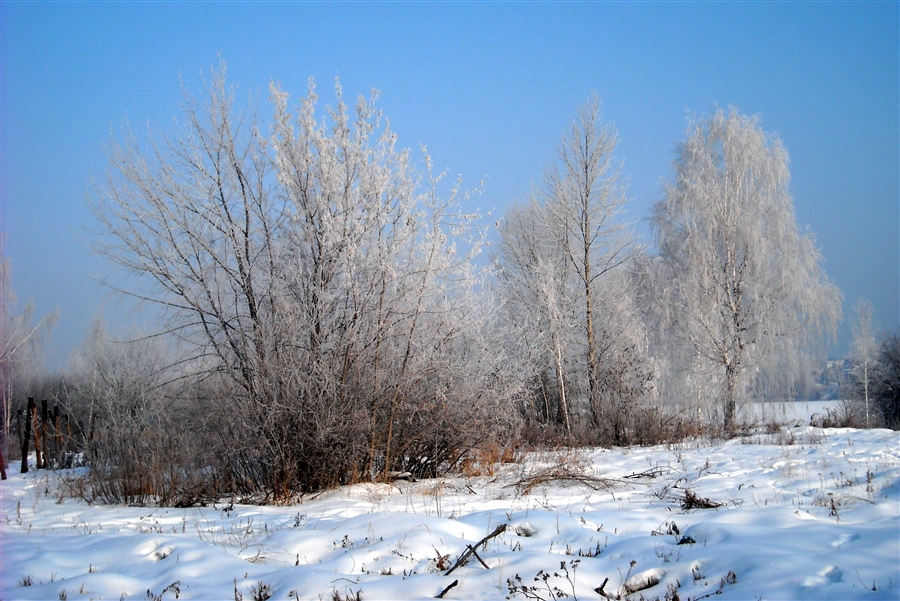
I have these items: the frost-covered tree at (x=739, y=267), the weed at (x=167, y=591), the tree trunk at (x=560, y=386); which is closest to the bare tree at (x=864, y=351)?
the frost-covered tree at (x=739, y=267)

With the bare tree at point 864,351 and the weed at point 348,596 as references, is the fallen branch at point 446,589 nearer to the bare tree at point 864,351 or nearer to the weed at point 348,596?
the weed at point 348,596

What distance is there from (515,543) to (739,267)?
18677 millimetres

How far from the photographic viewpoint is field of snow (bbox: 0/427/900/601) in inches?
142

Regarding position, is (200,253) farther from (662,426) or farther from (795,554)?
(662,426)

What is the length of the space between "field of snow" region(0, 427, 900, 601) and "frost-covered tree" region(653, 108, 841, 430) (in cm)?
1273

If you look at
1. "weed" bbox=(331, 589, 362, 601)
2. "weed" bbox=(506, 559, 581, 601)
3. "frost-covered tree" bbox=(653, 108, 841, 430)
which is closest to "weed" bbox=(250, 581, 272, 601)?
"weed" bbox=(331, 589, 362, 601)

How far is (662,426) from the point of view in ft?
43.2

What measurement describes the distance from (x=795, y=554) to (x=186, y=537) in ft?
15.3

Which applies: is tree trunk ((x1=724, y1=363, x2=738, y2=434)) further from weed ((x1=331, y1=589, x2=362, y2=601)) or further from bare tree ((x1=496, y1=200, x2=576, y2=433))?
weed ((x1=331, y1=589, x2=362, y2=601))

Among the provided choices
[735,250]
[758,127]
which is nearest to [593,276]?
[735,250]

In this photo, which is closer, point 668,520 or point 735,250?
point 668,520

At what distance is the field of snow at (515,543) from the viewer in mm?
3604

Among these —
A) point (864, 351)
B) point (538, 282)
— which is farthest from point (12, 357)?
point (864, 351)

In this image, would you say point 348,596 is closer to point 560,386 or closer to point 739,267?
point 560,386
